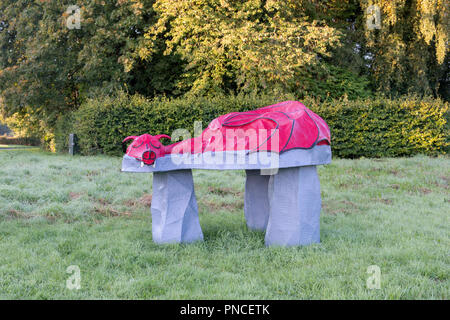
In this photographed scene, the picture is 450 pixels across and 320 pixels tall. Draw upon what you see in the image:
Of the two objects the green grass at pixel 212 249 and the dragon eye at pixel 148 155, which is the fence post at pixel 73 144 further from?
the dragon eye at pixel 148 155

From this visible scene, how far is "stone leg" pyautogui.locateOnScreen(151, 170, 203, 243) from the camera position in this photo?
194 inches

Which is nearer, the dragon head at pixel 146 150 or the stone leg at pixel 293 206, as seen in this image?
the dragon head at pixel 146 150

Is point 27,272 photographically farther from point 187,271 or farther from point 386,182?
point 386,182

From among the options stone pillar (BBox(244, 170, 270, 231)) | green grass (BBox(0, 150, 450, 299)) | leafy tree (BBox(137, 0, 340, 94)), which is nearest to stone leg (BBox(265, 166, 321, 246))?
green grass (BBox(0, 150, 450, 299))

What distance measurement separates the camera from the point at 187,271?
4023mm

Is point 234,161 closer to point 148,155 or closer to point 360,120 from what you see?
point 148,155

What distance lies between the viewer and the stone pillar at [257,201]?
5.75 meters

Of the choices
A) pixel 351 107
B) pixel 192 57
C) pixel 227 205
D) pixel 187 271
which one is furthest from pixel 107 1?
pixel 187 271

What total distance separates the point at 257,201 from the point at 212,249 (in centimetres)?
128

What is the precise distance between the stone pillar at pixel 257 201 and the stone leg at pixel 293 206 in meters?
0.86

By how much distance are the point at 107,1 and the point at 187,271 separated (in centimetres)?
1601

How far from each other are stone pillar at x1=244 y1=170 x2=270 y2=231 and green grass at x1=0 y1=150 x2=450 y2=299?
0.92 feet

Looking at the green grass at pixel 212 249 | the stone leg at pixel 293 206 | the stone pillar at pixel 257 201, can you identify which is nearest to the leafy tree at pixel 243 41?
the green grass at pixel 212 249

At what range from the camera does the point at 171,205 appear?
16.2ft
